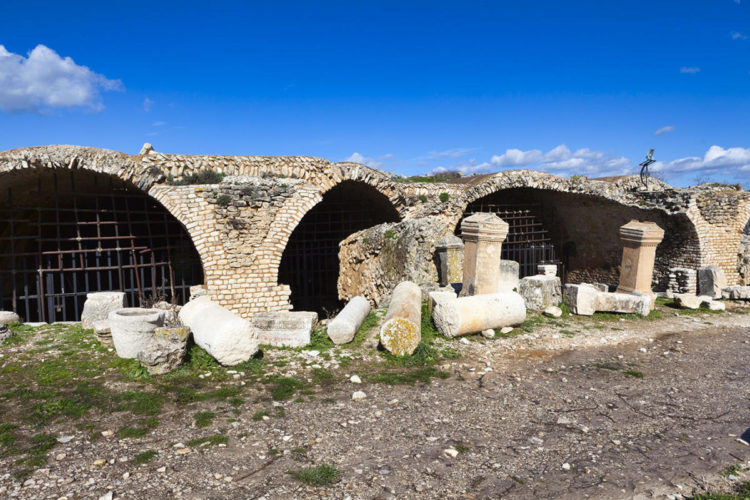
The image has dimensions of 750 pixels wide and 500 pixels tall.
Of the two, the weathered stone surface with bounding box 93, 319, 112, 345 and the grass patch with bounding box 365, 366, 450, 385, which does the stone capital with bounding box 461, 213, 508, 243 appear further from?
the weathered stone surface with bounding box 93, 319, 112, 345

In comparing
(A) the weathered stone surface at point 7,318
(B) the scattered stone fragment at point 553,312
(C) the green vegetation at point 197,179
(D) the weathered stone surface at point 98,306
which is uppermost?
(C) the green vegetation at point 197,179

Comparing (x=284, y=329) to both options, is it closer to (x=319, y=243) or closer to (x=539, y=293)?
Answer: (x=539, y=293)

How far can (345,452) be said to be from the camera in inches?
150

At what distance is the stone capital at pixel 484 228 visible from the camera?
25.6ft

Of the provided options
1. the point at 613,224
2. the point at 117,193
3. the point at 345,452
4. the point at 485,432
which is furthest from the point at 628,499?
the point at 613,224

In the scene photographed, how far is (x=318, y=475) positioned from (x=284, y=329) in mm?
3290

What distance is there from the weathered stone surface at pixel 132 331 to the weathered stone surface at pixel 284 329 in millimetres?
1332

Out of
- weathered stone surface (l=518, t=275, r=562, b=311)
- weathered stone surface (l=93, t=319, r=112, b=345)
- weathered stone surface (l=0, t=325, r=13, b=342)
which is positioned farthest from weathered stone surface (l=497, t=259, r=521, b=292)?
weathered stone surface (l=0, t=325, r=13, b=342)

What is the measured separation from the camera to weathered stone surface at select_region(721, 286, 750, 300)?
10.9m

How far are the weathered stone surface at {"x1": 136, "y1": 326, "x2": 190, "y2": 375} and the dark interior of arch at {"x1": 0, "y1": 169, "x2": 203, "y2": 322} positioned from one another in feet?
13.6

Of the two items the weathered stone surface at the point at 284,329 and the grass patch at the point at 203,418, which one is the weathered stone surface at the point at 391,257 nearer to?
the weathered stone surface at the point at 284,329

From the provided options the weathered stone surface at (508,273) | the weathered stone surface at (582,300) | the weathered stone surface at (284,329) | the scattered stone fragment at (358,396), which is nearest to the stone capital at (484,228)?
the weathered stone surface at (508,273)

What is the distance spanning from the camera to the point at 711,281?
11.7 meters

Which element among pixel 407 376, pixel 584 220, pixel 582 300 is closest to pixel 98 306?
pixel 407 376
